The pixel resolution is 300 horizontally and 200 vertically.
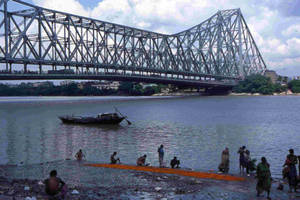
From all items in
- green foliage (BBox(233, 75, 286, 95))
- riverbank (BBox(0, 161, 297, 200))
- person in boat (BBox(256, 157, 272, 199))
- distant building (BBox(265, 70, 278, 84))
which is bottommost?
riverbank (BBox(0, 161, 297, 200))

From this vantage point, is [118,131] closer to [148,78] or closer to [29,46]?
[29,46]

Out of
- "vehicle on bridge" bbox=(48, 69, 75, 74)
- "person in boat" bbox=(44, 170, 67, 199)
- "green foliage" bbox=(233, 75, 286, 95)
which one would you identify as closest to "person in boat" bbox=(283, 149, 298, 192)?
"person in boat" bbox=(44, 170, 67, 199)

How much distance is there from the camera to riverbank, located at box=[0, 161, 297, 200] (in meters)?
12.7

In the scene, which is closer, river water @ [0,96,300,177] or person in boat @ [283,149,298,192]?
person in boat @ [283,149,298,192]

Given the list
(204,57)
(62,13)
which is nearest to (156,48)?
(204,57)

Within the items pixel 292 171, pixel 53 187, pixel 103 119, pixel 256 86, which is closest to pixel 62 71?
pixel 103 119

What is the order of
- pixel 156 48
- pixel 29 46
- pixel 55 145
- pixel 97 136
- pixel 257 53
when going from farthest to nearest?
pixel 257 53
pixel 156 48
pixel 29 46
pixel 97 136
pixel 55 145

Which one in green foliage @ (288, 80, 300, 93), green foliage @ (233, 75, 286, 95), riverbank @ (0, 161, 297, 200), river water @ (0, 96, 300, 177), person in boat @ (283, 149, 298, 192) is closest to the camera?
riverbank @ (0, 161, 297, 200)

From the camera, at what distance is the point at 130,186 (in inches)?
564

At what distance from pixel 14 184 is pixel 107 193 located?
3.54 meters

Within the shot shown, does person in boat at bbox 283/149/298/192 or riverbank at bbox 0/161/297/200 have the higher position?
person in boat at bbox 283/149/298/192

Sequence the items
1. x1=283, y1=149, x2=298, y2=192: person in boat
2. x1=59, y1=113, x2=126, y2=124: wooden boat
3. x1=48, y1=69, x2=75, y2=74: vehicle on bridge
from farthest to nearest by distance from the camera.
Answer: x1=48, y1=69, x2=75, y2=74: vehicle on bridge
x1=59, y1=113, x2=126, y2=124: wooden boat
x1=283, y1=149, x2=298, y2=192: person in boat

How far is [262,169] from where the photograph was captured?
1247 centimetres

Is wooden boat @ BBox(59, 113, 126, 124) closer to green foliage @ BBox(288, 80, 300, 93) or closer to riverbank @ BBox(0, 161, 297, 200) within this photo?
riverbank @ BBox(0, 161, 297, 200)
